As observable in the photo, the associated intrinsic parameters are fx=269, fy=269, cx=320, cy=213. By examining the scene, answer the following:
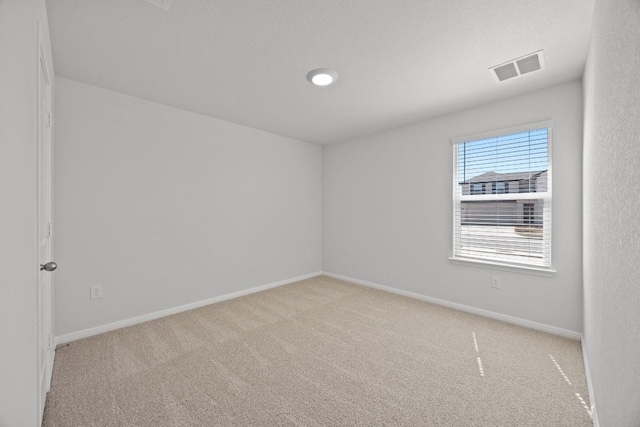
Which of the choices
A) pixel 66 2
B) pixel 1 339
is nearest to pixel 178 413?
pixel 1 339

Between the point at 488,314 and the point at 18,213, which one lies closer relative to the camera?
the point at 18,213

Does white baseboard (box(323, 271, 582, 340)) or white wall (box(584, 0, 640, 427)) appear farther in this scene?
white baseboard (box(323, 271, 582, 340))

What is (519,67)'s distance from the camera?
7.51 feet

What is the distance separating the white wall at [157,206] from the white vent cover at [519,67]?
9.87 feet

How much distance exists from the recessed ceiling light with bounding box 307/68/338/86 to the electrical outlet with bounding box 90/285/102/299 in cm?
292

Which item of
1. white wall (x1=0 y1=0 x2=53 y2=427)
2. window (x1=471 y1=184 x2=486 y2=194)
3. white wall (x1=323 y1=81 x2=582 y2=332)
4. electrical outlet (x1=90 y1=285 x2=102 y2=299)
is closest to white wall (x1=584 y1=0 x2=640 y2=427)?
white wall (x1=323 y1=81 x2=582 y2=332)

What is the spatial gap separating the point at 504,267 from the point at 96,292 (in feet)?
14.1

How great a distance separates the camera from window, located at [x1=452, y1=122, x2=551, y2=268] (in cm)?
279

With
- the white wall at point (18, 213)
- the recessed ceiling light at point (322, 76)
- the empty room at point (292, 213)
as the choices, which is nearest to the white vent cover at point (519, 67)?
the empty room at point (292, 213)

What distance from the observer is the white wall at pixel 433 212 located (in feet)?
8.54

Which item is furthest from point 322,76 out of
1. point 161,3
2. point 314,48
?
point 161,3

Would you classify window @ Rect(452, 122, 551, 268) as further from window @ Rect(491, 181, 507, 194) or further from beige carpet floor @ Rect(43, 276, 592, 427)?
beige carpet floor @ Rect(43, 276, 592, 427)

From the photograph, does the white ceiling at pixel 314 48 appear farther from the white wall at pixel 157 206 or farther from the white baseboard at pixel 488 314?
the white baseboard at pixel 488 314

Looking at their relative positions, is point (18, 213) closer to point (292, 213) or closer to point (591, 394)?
point (591, 394)
